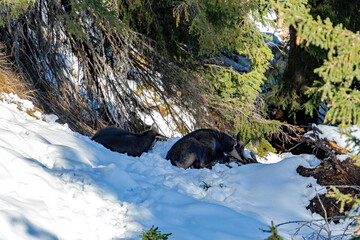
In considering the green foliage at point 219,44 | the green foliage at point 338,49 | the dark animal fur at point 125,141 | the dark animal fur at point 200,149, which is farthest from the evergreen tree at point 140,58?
the green foliage at point 338,49

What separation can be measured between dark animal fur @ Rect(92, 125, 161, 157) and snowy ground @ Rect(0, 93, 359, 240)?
38cm

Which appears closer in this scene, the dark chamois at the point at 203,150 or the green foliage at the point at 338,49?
the green foliage at the point at 338,49

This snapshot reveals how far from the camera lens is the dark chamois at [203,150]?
6.13 metres

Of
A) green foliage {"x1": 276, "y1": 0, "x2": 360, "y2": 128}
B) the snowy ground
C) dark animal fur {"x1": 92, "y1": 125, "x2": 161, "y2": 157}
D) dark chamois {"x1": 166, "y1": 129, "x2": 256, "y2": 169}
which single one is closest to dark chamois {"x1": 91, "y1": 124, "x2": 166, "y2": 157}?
dark animal fur {"x1": 92, "y1": 125, "x2": 161, "y2": 157}

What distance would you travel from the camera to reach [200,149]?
6324mm

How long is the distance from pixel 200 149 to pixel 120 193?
2.26 meters

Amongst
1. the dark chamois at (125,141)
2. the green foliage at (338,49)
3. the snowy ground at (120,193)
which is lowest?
the dark chamois at (125,141)

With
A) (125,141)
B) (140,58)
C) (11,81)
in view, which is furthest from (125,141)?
(140,58)

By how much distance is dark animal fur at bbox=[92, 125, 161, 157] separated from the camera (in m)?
6.39

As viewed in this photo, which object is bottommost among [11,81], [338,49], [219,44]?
[11,81]

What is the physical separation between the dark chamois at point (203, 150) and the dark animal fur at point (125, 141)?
537mm

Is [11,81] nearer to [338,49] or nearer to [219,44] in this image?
[219,44]

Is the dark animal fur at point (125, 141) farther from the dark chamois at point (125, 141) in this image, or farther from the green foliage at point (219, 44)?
the green foliage at point (219, 44)

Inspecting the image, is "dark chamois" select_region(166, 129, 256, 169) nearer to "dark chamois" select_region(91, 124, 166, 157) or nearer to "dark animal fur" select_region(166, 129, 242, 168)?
"dark animal fur" select_region(166, 129, 242, 168)
